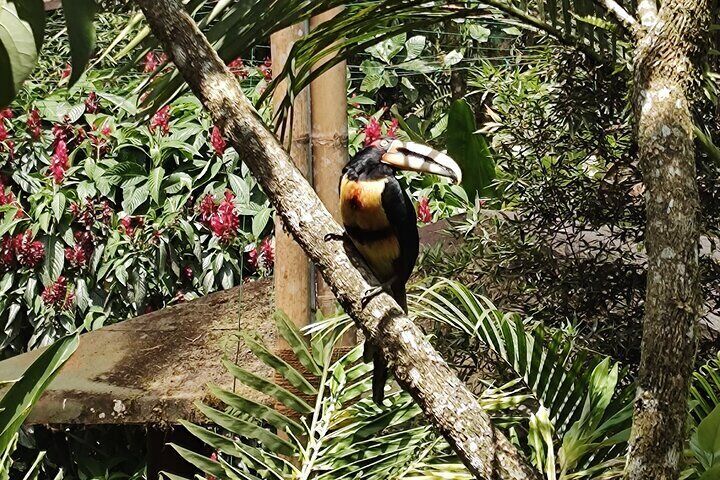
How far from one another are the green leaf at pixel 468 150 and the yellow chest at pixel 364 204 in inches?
46.1

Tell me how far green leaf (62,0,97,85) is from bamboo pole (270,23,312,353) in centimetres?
201

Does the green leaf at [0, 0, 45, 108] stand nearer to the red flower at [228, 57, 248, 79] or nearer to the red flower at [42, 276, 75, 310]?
the red flower at [42, 276, 75, 310]

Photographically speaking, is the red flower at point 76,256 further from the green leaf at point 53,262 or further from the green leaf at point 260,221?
the green leaf at point 260,221

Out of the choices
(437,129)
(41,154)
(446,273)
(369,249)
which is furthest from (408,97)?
(369,249)

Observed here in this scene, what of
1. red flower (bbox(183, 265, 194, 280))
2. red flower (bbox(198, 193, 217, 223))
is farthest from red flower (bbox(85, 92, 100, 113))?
red flower (bbox(183, 265, 194, 280))

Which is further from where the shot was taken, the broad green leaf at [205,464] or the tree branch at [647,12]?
the broad green leaf at [205,464]

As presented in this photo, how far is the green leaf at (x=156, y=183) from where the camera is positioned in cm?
428

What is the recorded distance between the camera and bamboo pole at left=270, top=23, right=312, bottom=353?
2.78m

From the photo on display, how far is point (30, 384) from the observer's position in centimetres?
179

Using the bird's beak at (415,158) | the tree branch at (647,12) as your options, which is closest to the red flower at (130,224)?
the bird's beak at (415,158)

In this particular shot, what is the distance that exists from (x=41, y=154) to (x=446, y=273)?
2387 mm

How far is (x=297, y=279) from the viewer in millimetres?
2816

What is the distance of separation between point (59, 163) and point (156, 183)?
461mm

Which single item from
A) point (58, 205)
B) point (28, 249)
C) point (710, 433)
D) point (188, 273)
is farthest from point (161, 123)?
point (710, 433)
